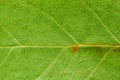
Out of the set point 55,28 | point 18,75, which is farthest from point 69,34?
point 18,75

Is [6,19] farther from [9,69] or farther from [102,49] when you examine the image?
[102,49]

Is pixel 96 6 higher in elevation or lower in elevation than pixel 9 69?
higher

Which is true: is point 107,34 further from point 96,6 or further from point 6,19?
point 6,19

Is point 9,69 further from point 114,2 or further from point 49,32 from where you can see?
point 114,2

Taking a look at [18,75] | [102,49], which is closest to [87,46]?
[102,49]

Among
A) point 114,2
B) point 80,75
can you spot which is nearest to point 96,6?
point 114,2
